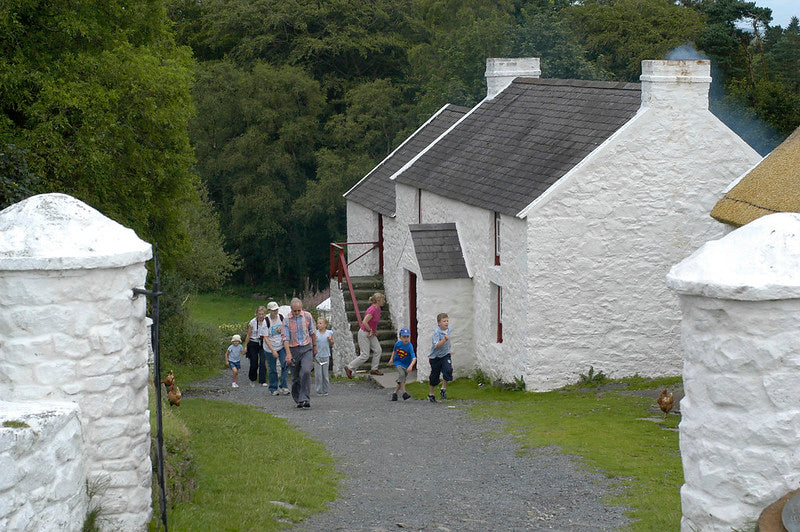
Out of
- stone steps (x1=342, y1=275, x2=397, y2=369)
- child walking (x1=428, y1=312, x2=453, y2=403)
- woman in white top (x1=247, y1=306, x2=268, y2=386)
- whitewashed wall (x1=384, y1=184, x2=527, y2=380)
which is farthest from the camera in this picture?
stone steps (x1=342, y1=275, x2=397, y2=369)

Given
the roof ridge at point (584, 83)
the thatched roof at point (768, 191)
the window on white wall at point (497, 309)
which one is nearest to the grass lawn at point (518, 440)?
the window on white wall at point (497, 309)

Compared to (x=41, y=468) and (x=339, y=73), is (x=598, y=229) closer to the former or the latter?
(x=41, y=468)

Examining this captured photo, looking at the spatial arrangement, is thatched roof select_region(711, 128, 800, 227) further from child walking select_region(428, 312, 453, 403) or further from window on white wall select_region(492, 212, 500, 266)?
window on white wall select_region(492, 212, 500, 266)

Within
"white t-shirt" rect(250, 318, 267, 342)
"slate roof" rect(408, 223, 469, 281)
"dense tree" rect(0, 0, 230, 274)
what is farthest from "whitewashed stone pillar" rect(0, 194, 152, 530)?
"slate roof" rect(408, 223, 469, 281)

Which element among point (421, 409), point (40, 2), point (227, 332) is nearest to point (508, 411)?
point (421, 409)

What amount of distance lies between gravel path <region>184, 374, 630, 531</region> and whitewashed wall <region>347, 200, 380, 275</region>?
12.0 m

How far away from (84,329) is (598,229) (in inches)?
519

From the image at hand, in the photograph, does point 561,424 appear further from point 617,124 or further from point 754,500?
point 754,500

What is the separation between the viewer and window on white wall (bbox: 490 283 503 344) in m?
20.7

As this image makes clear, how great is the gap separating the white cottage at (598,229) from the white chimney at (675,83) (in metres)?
0.02

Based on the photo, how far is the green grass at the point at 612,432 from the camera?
1077 centimetres

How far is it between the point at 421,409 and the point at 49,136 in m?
8.08

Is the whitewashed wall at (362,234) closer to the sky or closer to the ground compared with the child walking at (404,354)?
closer to the sky

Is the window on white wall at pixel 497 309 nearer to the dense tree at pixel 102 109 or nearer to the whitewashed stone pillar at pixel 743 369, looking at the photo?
the dense tree at pixel 102 109
